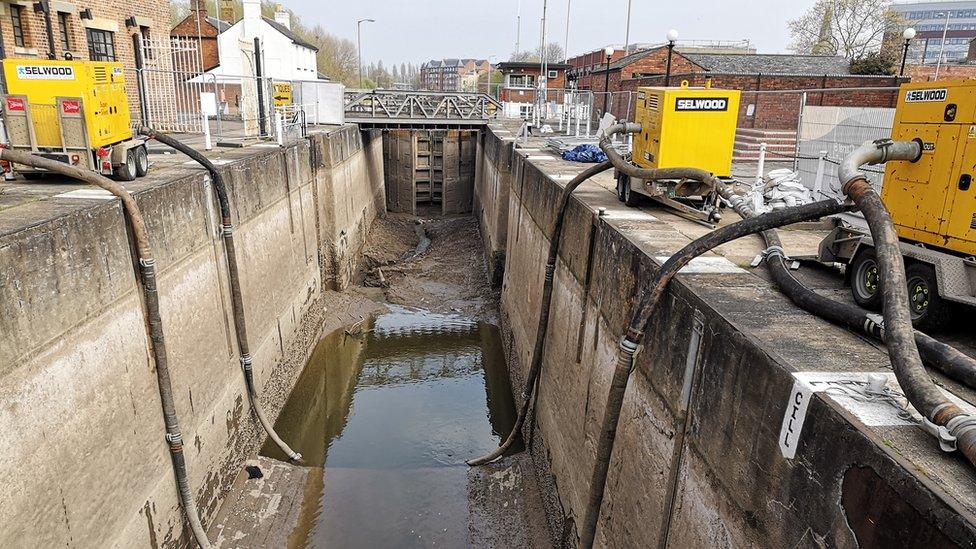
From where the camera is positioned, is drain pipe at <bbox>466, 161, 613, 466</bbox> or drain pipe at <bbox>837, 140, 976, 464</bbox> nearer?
drain pipe at <bbox>837, 140, 976, 464</bbox>

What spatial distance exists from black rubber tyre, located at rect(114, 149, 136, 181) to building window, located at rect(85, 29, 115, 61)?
32.7 ft

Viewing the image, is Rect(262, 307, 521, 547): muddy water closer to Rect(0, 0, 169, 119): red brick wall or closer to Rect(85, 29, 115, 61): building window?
Rect(0, 0, 169, 119): red brick wall

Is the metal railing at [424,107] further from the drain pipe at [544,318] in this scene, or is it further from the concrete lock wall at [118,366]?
the drain pipe at [544,318]

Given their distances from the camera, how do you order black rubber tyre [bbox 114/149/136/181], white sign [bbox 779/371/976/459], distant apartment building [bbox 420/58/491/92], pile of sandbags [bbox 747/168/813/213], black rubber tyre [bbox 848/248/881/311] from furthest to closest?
distant apartment building [bbox 420/58/491/92] < black rubber tyre [bbox 114/149/136/181] < pile of sandbags [bbox 747/168/813/213] < black rubber tyre [bbox 848/248/881/311] < white sign [bbox 779/371/976/459]

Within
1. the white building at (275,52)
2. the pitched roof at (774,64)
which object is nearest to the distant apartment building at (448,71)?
the white building at (275,52)

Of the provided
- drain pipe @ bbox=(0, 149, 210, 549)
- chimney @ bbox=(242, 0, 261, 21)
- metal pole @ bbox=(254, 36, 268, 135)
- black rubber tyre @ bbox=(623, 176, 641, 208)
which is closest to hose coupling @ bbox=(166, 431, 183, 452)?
drain pipe @ bbox=(0, 149, 210, 549)

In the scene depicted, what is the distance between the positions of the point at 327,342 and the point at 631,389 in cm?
1154

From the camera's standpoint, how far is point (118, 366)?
268 inches

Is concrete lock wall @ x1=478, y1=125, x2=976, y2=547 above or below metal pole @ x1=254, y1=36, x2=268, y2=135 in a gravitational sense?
below

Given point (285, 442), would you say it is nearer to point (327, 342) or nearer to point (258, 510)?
point (258, 510)

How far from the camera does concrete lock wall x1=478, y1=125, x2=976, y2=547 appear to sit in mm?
3137

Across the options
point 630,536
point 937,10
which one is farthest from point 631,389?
point 937,10

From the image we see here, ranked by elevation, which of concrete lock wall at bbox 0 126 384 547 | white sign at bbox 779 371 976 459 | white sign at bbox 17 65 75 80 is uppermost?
white sign at bbox 17 65 75 80

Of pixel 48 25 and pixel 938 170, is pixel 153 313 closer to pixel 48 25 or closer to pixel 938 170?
pixel 938 170
